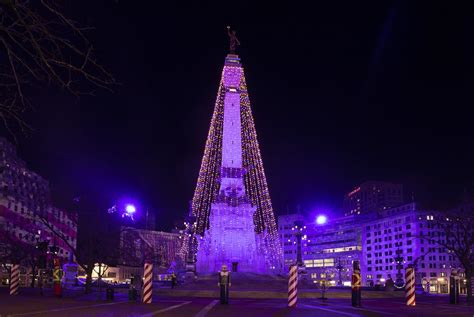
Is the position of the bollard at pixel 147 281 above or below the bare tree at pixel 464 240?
below

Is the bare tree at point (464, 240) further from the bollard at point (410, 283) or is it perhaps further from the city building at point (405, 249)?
the city building at point (405, 249)

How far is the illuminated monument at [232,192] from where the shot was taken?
65.5 m

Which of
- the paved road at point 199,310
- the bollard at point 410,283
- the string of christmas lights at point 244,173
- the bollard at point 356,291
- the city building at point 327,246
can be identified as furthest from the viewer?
the city building at point 327,246

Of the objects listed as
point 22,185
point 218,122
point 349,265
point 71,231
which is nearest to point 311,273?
point 349,265

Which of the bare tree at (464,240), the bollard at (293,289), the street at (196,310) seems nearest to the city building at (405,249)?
the bare tree at (464,240)

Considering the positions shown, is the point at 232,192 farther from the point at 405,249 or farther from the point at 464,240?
the point at 405,249

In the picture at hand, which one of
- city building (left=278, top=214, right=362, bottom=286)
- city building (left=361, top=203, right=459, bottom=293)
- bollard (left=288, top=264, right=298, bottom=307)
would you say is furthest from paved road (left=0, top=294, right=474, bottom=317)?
city building (left=278, top=214, right=362, bottom=286)

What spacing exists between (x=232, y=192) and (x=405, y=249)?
3292 inches

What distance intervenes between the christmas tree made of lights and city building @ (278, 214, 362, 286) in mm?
84897

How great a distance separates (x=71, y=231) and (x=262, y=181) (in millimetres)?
Answer: 57376

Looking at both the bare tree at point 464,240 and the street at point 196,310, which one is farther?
the bare tree at point 464,240

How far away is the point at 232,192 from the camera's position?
67062 millimetres

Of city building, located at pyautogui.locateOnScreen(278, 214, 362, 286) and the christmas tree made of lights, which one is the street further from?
city building, located at pyautogui.locateOnScreen(278, 214, 362, 286)

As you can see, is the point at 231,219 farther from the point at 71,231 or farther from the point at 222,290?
the point at 71,231
